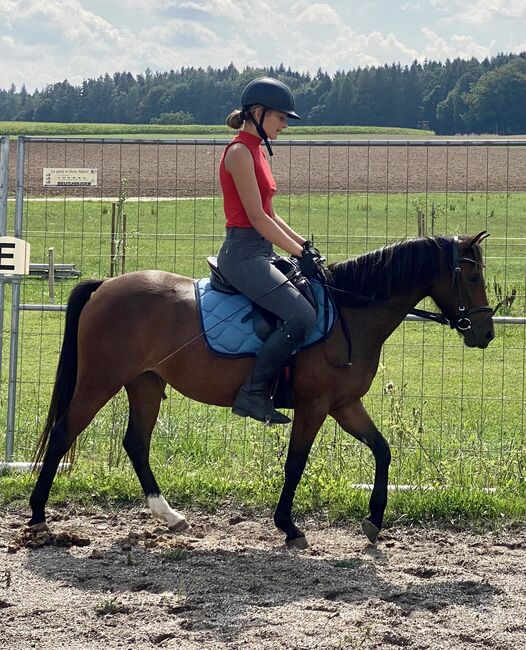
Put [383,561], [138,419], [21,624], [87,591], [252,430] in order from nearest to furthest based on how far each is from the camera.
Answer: [21,624]
[87,591]
[383,561]
[138,419]
[252,430]

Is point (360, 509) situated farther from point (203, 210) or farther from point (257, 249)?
point (203, 210)

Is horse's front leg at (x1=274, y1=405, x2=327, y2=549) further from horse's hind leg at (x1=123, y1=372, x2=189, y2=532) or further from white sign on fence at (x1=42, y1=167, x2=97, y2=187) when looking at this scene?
white sign on fence at (x1=42, y1=167, x2=97, y2=187)

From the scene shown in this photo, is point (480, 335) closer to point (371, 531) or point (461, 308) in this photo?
point (461, 308)

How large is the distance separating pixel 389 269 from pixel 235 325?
1.04 metres

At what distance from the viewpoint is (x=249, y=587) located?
5.54 m

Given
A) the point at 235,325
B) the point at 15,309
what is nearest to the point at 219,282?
the point at 235,325

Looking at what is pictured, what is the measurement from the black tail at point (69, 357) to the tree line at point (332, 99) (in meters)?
69.1

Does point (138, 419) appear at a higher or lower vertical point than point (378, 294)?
A: lower

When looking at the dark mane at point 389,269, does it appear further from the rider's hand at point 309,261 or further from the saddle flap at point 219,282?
the saddle flap at point 219,282

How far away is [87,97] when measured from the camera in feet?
336

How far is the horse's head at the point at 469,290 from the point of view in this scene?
6363mm

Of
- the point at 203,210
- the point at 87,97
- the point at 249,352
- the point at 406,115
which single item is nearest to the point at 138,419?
the point at 249,352

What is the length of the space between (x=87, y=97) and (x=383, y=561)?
101000mm

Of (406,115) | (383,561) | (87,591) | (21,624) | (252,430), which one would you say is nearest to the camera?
(21,624)
